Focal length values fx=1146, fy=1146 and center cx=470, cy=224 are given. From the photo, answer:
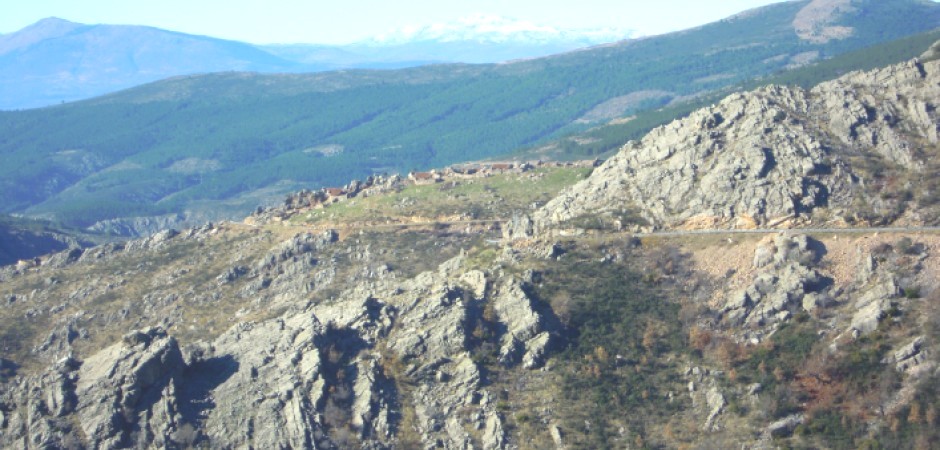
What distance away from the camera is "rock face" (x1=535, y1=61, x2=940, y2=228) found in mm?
70125

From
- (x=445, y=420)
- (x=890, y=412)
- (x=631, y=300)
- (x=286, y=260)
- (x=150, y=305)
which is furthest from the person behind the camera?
(x=286, y=260)

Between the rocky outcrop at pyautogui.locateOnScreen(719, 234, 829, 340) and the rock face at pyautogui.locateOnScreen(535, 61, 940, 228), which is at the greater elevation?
the rock face at pyautogui.locateOnScreen(535, 61, 940, 228)

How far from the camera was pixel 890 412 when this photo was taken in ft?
174

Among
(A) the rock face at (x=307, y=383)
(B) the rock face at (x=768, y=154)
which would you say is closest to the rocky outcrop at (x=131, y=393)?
(A) the rock face at (x=307, y=383)

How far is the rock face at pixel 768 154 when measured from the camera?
230 ft

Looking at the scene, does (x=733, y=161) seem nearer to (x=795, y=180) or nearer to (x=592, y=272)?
(x=795, y=180)

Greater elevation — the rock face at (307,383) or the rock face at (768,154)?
the rock face at (768,154)

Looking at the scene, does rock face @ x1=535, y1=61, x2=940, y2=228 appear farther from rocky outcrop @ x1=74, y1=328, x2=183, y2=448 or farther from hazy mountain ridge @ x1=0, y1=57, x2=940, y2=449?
rocky outcrop @ x1=74, y1=328, x2=183, y2=448

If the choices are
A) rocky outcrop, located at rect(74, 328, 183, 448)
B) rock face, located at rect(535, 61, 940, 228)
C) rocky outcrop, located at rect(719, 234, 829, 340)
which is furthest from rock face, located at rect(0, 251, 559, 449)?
rock face, located at rect(535, 61, 940, 228)

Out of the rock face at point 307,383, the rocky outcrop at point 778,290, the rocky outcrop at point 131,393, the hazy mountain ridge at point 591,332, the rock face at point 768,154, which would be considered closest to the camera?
the hazy mountain ridge at point 591,332

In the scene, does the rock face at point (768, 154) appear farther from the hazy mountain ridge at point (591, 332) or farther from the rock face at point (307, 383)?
the rock face at point (307, 383)

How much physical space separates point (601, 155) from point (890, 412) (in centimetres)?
11436

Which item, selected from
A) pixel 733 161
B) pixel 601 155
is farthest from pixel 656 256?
pixel 601 155

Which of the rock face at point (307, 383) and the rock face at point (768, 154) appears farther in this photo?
the rock face at point (768, 154)
